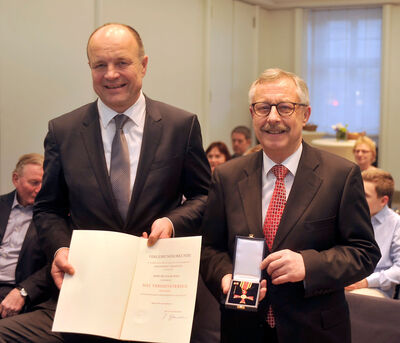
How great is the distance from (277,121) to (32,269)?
6.47 ft

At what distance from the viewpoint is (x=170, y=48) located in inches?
315

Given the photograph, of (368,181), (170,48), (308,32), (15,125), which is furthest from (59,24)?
Answer: (308,32)

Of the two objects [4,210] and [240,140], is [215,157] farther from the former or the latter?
[4,210]

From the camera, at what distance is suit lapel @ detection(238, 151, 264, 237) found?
6.49 feet

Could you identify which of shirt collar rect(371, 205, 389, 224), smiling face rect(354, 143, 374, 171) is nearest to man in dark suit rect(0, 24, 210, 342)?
shirt collar rect(371, 205, 389, 224)

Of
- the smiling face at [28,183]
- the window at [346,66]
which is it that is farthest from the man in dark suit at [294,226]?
the window at [346,66]

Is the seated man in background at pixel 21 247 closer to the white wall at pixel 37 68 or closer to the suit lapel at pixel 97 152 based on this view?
the suit lapel at pixel 97 152

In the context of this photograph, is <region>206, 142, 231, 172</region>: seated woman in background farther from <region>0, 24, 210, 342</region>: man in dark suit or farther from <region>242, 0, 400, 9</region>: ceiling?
<region>242, 0, 400, 9</region>: ceiling

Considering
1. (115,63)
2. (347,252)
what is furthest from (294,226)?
(115,63)

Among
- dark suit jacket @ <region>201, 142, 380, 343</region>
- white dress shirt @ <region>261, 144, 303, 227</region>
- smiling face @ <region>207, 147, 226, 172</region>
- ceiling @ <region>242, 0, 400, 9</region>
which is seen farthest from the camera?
ceiling @ <region>242, 0, 400, 9</region>

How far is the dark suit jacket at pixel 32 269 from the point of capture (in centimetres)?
314

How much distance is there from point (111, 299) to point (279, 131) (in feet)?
2.60

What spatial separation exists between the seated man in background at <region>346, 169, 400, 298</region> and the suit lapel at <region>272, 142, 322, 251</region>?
1842 mm

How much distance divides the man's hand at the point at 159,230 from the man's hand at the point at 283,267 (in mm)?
360
